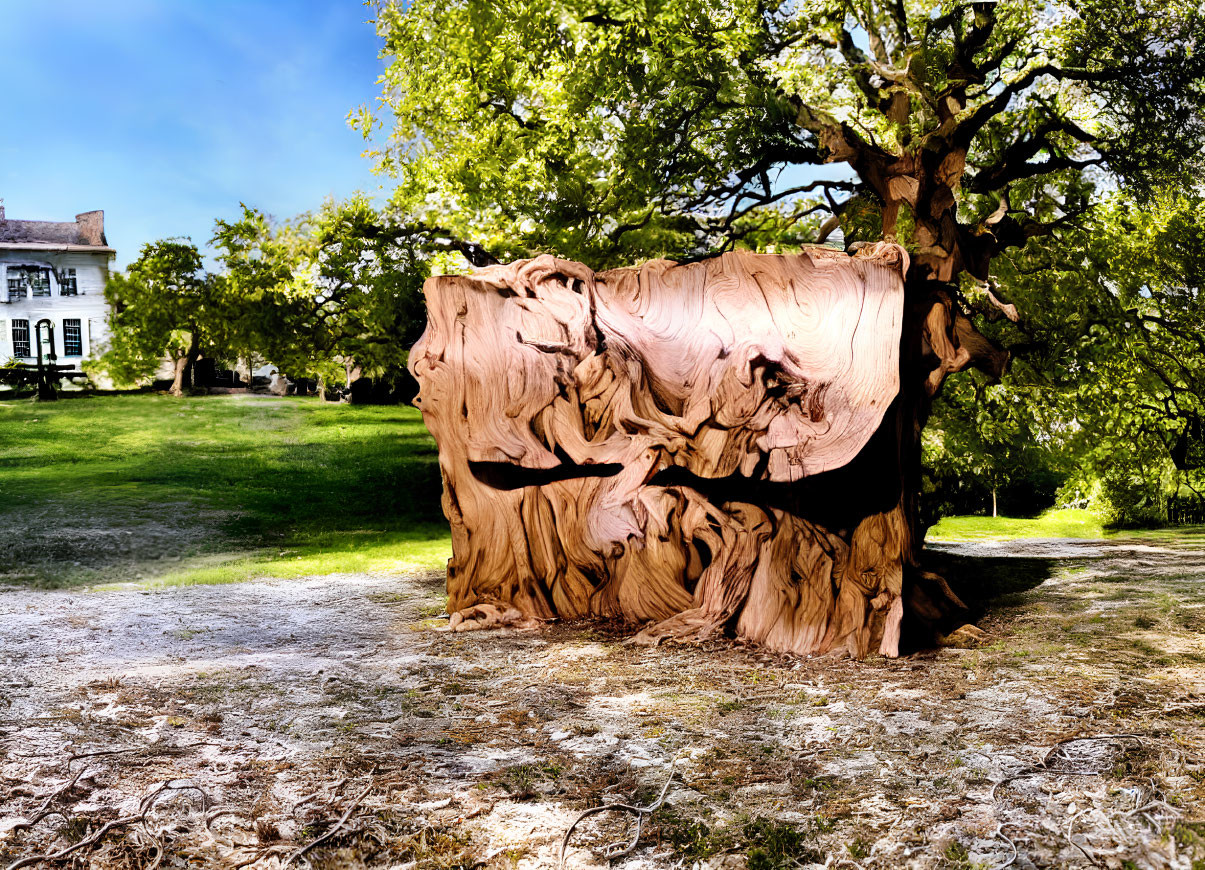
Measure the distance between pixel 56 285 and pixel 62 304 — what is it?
0.87 ft

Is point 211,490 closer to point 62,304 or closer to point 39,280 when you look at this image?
point 62,304

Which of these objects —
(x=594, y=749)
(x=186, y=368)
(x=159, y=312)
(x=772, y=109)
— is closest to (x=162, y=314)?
(x=159, y=312)

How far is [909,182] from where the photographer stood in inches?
384

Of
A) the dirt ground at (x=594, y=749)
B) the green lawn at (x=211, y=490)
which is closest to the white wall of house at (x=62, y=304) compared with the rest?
the green lawn at (x=211, y=490)

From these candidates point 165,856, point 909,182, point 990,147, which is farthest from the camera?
point 990,147

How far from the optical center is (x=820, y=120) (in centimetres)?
980

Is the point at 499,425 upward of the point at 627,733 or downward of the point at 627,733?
upward

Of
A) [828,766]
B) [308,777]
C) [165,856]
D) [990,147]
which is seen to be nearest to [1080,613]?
[828,766]

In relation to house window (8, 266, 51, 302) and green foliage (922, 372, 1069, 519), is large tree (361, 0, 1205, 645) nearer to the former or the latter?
green foliage (922, 372, 1069, 519)

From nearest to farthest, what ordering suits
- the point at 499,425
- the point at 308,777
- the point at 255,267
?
the point at 308,777, the point at 499,425, the point at 255,267

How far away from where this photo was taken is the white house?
13.7m

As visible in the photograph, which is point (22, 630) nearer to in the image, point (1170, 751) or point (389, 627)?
point (389, 627)

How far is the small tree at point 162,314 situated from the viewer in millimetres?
14336

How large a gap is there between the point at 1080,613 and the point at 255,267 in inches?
481
